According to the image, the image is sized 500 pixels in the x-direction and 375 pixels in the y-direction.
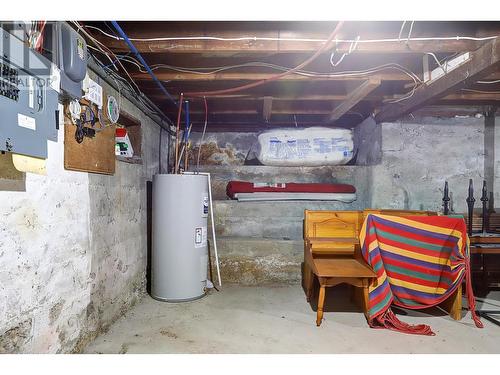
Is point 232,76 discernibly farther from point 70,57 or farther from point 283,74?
point 70,57

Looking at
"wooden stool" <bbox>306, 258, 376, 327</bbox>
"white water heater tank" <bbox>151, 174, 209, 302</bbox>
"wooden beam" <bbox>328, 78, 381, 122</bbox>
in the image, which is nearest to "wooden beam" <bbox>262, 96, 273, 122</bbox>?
"wooden beam" <bbox>328, 78, 381, 122</bbox>

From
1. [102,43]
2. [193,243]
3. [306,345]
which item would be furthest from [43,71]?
[306,345]

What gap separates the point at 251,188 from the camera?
4.13 m

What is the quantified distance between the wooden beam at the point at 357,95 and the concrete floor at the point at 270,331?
1.96 meters

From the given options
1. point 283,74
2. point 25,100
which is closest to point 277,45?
point 283,74

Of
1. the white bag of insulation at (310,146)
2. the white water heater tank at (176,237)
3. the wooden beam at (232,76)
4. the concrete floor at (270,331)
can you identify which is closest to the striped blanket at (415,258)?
the concrete floor at (270,331)

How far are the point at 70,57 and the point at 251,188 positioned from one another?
2705 millimetres

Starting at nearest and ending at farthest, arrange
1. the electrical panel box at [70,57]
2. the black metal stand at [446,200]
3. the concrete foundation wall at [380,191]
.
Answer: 1. the electrical panel box at [70,57]
2. the black metal stand at [446,200]
3. the concrete foundation wall at [380,191]

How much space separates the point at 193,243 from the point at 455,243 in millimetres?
2251

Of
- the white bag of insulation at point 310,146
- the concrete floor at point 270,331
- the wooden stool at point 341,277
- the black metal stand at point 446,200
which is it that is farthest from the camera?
the white bag of insulation at point 310,146

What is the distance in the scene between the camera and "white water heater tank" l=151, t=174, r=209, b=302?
3.04 m

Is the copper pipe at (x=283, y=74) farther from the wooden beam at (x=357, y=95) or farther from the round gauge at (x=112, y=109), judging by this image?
the round gauge at (x=112, y=109)

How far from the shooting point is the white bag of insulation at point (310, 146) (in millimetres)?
4188
